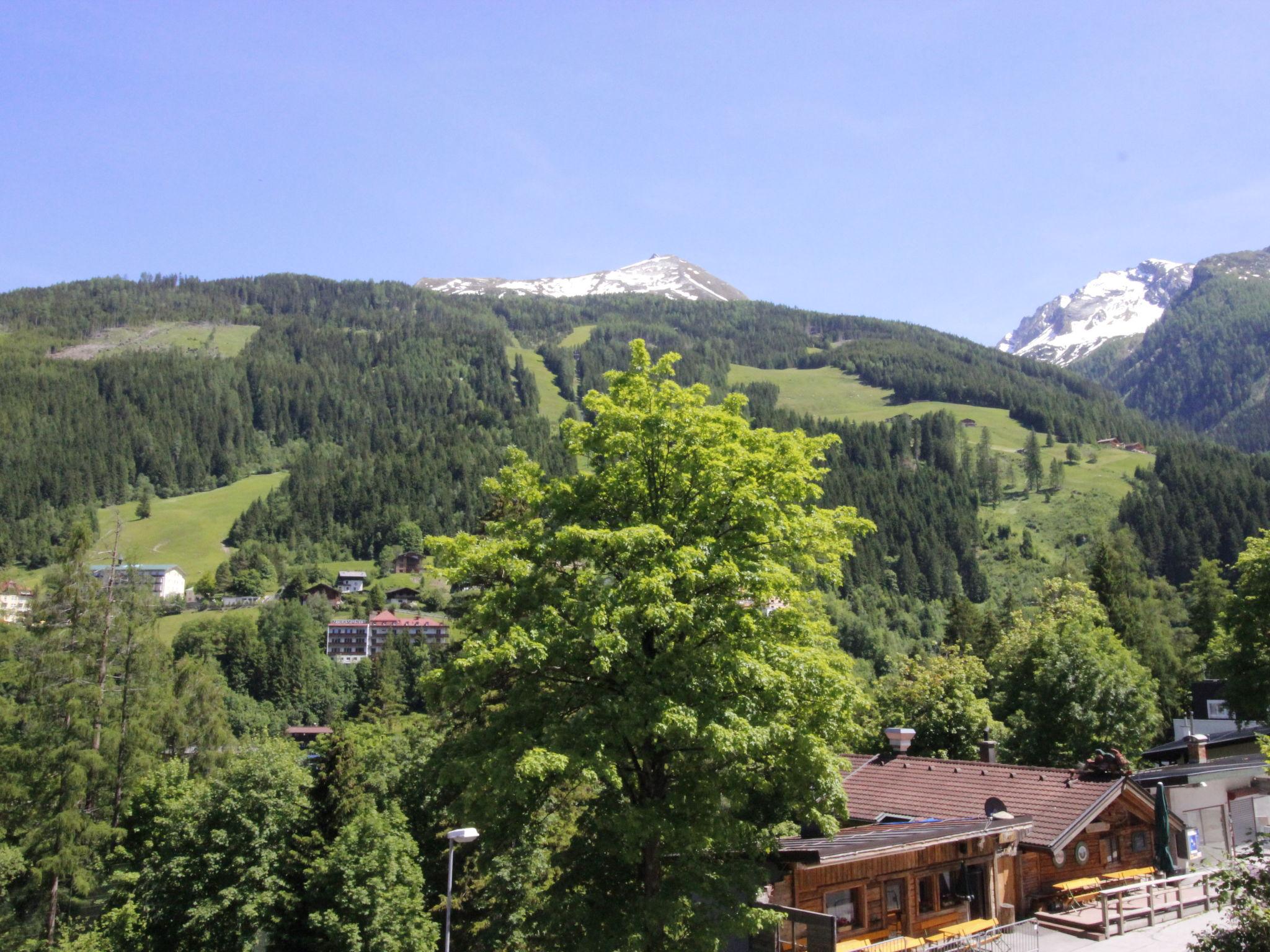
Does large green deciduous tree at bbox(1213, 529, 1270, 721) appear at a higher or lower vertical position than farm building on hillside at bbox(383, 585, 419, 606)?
higher

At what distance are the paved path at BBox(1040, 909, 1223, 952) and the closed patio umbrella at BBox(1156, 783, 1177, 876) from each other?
92.1 inches

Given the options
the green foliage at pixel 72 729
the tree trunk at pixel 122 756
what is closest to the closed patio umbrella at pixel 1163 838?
the green foliage at pixel 72 729

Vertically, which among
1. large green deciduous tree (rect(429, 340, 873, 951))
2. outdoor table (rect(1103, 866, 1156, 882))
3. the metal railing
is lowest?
outdoor table (rect(1103, 866, 1156, 882))

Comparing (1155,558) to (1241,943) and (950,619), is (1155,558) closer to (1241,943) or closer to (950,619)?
(950,619)

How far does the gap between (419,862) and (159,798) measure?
13875 mm

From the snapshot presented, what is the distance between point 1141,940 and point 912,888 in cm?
479

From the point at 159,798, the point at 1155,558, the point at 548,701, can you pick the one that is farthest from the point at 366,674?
the point at 1155,558

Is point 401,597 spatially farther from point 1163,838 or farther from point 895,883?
point 895,883

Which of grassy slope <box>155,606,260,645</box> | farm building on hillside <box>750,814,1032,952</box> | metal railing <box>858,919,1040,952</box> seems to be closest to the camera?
farm building on hillside <box>750,814,1032,952</box>

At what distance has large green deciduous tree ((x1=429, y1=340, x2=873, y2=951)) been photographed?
49.9ft

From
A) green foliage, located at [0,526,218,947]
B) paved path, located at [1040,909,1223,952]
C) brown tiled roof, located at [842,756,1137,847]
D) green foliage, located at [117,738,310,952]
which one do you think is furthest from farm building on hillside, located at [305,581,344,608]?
paved path, located at [1040,909,1223,952]

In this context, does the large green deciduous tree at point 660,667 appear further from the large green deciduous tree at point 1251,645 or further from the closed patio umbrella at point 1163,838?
the large green deciduous tree at point 1251,645

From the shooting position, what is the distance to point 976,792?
80.0 ft

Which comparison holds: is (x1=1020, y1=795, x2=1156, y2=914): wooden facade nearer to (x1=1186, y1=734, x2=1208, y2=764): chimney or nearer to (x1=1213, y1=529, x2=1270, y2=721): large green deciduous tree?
(x1=1186, y1=734, x2=1208, y2=764): chimney
